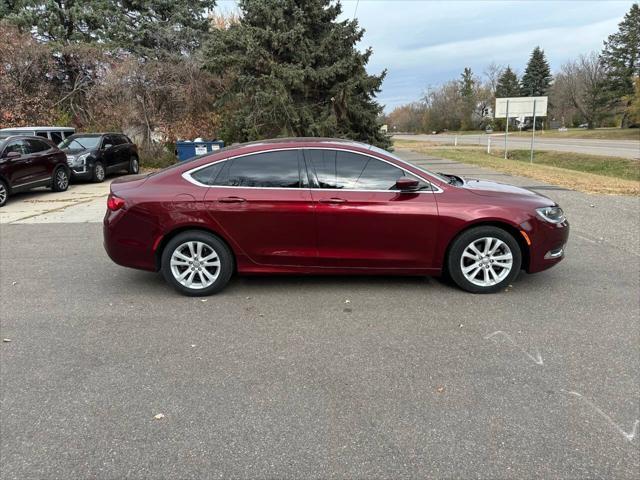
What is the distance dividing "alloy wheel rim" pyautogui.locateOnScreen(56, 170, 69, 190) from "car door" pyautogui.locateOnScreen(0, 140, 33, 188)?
113cm

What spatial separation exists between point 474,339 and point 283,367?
1563 millimetres

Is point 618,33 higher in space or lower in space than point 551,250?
higher

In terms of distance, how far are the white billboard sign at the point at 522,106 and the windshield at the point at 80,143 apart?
21.7 meters

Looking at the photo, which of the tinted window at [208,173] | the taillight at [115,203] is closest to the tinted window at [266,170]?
the tinted window at [208,173]

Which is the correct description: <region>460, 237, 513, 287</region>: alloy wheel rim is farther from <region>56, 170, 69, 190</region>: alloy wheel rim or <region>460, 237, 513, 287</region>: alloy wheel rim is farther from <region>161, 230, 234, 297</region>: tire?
<region>56, 170, 69, 190</region>: alloy wheel rim

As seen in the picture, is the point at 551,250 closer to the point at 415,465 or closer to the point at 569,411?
the point at 569,411

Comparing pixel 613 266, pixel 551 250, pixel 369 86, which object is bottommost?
pixel 613 266

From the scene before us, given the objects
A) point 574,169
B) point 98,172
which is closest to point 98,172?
point 98,172

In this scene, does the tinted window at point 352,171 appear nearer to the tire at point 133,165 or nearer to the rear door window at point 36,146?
the rear door window at point 36,146

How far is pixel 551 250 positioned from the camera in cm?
487

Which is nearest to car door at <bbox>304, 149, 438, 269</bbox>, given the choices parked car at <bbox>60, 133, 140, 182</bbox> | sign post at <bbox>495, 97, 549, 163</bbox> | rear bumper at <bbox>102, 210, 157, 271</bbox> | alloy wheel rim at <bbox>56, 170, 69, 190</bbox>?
rear bumper at <bbox>102, 210, 157, 271</bbox>

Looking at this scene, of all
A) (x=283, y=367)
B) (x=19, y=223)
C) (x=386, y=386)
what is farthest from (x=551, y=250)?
(x=19, y=223)

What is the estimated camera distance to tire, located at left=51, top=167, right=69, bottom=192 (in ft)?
41.8

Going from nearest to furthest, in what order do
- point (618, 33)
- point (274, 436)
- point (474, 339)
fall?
point (274, 436), point (474, 339), point (618, 33)
